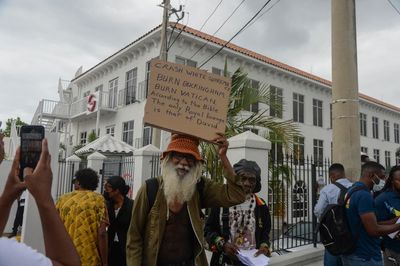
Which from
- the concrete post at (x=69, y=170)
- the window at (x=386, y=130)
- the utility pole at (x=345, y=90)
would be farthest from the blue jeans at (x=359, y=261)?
the window at (x=386, y=130)

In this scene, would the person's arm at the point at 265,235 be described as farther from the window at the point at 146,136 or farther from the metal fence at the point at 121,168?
the window at the point at 146,136

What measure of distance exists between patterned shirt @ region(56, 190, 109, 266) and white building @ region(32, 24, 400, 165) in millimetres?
9033

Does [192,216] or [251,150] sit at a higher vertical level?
[251,150]

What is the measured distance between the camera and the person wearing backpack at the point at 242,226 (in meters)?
3.05

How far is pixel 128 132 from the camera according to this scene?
16.7 m

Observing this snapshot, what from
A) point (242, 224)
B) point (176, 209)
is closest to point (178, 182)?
point (176, 209)

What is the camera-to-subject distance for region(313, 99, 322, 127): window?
20.9 meters

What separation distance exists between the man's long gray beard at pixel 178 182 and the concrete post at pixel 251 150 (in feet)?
6.45

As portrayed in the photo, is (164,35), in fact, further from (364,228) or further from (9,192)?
(9,192)

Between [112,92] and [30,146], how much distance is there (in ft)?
58.7

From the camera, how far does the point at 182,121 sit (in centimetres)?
255

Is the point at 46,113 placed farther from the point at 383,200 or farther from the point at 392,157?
the point at 392,157

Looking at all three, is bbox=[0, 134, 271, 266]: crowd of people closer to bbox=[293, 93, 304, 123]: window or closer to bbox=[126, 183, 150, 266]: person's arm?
bbox=[126, 183, 150, 266]: person's arm

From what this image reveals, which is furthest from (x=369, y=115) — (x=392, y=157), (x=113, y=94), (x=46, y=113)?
(x=46, y=113)
